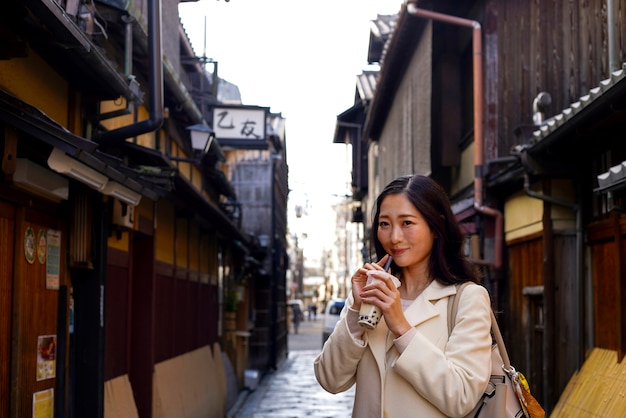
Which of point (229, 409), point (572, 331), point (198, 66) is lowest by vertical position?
point (229, 409)

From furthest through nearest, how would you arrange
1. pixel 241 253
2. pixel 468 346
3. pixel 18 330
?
1. pixel 241 253
2. pixel 18 330
3. pixel 468 346

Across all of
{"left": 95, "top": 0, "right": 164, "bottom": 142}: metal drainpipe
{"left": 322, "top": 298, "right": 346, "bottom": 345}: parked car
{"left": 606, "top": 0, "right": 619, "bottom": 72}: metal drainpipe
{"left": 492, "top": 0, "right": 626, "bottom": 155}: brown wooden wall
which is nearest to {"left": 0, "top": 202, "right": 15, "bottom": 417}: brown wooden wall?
{"left": 95, "top": 0, "right": 164, "bottom": 142}: metal drainpipe

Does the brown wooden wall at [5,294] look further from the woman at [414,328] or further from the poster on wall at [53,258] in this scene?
the woman at [414,328]

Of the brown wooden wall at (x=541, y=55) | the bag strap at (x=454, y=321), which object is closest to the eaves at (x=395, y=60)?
the brown wooden wall at (x=541, y=55)

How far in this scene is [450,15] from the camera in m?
16.0

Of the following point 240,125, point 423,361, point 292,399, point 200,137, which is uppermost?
point 240,125

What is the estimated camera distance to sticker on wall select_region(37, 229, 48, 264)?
8172mm

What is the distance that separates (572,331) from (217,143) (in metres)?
9.44

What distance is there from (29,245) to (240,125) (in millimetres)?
11304

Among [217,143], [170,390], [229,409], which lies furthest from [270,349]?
[170,390]

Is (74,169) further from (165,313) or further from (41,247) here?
(165,313)

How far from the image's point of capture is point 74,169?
277 inches

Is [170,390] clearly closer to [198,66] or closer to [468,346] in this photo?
[198,66]

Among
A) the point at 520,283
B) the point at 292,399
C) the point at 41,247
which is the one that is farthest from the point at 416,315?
the point at 292,399
